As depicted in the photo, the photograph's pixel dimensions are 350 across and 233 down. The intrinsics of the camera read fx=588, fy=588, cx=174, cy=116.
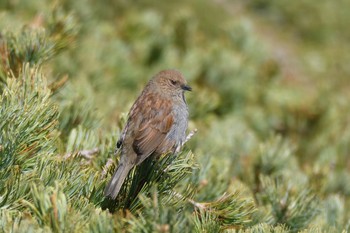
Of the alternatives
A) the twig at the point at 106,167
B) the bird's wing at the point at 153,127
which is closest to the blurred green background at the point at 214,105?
the twig at the point at 106,167

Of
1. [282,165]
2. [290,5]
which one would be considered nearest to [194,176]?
[282,165]

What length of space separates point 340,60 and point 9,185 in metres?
17.9

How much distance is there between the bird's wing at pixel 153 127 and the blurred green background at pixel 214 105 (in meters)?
0.13

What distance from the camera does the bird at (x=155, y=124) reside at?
2324 mm

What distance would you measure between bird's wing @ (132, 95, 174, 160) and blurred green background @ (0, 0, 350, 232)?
5.0 inches

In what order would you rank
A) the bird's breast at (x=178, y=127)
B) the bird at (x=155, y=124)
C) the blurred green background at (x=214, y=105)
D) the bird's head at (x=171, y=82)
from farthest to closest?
1. the bird's head at (x=171, y=82)
2. the bird's breast at (x=178, y=127)
3. the bird at (x=155, y=124)
4. the blurred green background at (x=214, y=105)

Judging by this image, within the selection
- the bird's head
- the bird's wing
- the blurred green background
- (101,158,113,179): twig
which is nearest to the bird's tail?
(101,158,113,179): twig

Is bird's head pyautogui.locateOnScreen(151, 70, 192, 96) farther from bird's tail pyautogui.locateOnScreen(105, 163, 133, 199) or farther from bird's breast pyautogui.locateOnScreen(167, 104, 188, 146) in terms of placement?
bird's tail pyautogui.locateOnScreen(105, 163, 133, 199)

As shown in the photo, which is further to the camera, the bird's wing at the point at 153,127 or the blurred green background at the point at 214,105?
the bird's wing at the point at 153,127

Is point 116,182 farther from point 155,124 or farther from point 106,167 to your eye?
point 155,124

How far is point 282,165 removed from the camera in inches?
105

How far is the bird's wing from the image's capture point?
242 cm

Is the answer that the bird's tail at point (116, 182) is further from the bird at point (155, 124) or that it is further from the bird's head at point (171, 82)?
the bird's head at point (171, 82)

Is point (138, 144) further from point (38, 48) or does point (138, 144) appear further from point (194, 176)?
point (38, 48)
